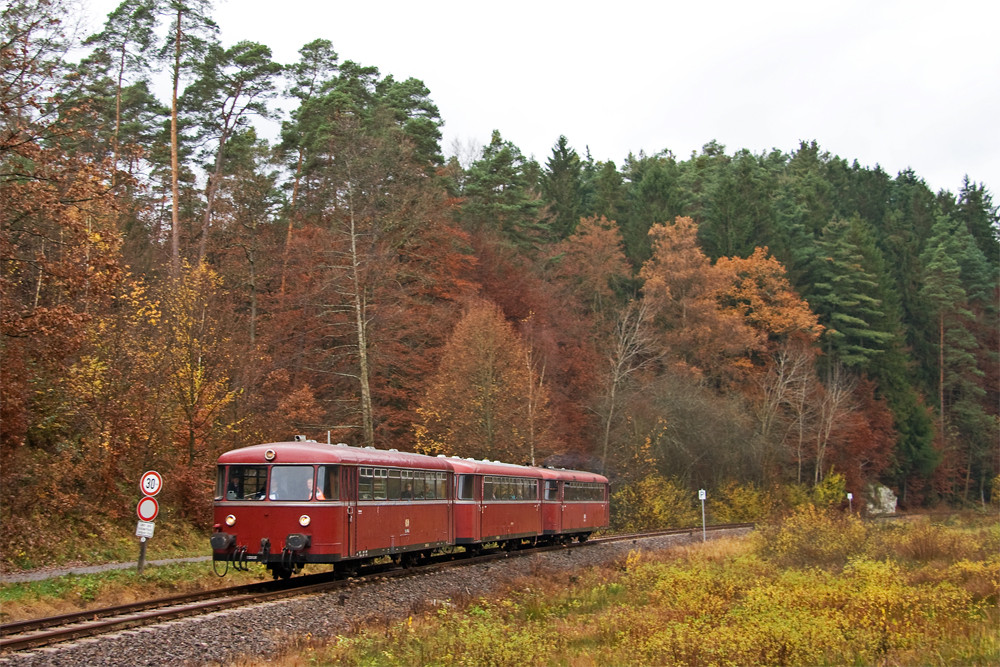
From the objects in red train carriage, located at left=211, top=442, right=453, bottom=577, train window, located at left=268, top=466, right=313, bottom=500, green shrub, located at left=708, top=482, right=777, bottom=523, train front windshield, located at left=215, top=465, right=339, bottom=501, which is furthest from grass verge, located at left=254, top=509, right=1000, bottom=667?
green shrub, located at left=708, top=482, right=777, bottom=523

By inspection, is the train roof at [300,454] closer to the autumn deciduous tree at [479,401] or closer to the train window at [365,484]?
the train window at [365,484]

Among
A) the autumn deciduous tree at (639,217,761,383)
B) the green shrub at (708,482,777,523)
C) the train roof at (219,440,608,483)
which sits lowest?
the green shrub at (708,482,777,523)

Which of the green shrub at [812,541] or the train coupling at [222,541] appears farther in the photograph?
the green shrub at [812,541]

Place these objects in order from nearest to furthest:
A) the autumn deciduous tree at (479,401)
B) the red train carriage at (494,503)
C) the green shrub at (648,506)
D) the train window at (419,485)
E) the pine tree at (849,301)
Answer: the train window at (419,485), the red train carriage at (494,503), the autumn deciduous tree at (479,401), the green shrub at (648,506), the pine tree at (849,301)

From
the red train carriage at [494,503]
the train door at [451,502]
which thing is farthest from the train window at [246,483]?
the red train carriage at [494,503]

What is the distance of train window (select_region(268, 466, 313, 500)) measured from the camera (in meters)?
17.4

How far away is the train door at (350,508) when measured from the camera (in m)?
17.8

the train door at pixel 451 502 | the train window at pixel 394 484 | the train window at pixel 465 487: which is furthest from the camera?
the train window at pixel 465 487

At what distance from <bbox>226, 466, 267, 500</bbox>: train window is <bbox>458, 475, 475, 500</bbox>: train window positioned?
24.7 ft

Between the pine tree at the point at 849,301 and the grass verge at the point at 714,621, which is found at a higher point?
the pine tree at the point at 849,301

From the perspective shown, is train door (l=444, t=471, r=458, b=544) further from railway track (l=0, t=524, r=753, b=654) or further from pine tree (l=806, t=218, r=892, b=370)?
pine tree (l=806, t=218, r=892, b=370)

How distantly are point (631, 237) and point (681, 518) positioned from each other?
33186mm

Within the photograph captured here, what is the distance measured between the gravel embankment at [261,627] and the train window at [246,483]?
2.54m

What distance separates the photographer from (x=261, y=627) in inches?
538
